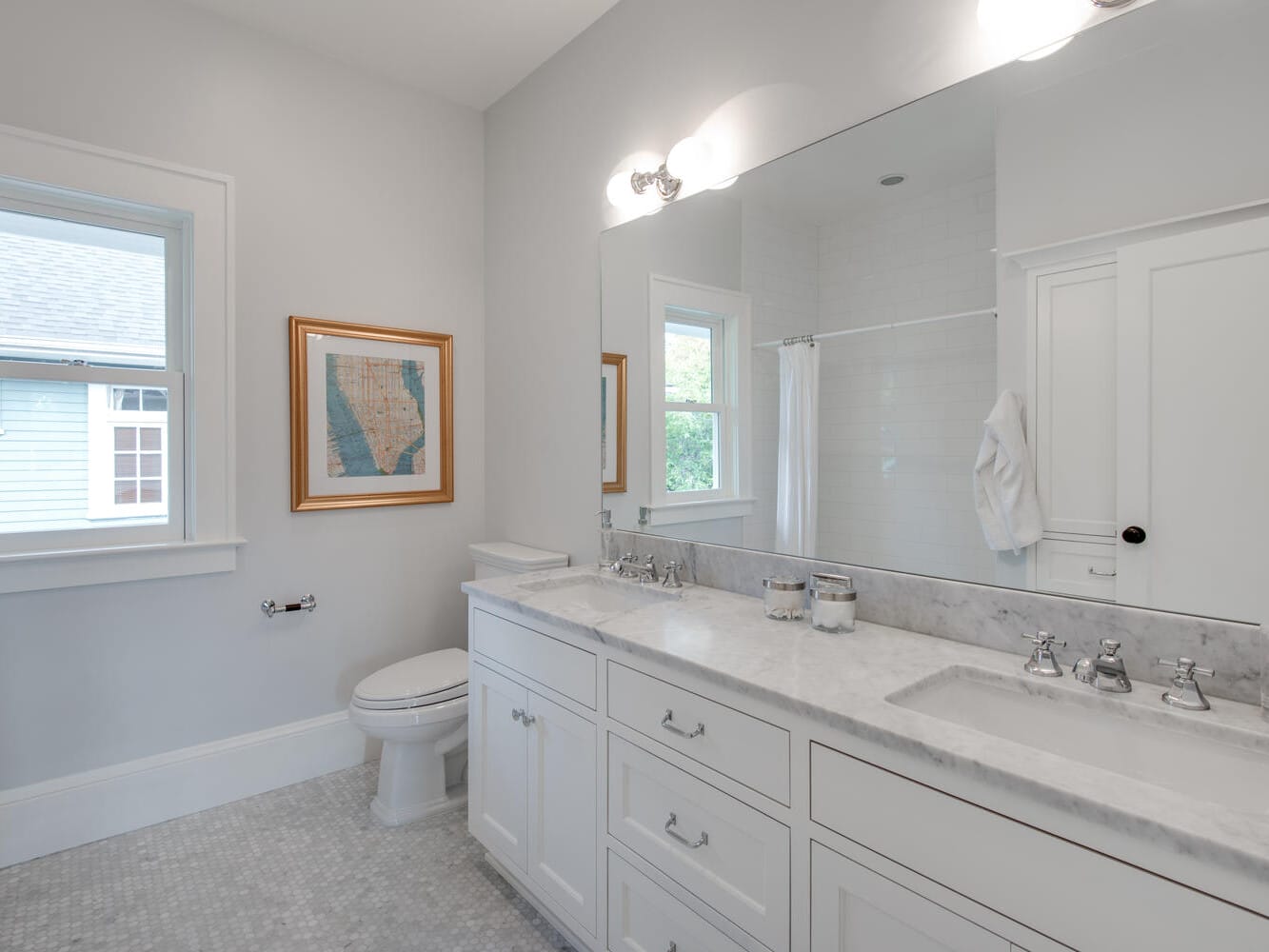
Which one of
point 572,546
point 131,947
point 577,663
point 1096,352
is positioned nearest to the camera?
point 1096,352

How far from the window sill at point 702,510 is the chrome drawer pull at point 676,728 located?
68 cm

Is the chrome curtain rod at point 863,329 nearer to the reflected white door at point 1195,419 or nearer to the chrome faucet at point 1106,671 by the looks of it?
the reflected white door at point 1195,419

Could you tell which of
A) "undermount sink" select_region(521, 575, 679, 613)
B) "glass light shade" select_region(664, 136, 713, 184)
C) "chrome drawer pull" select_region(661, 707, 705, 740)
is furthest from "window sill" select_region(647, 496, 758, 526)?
"glass light shade" select_region(664, 136, 713, 184)

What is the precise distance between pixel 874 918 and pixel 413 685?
168cm

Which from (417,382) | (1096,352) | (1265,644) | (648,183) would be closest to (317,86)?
(417,382)

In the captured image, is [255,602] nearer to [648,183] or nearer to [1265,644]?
[648,183]

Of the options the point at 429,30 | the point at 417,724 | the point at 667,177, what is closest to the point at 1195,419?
the point at 667,177

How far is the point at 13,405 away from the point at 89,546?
48cm

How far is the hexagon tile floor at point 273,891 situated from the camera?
1.71 meters

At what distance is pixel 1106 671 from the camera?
1074mm

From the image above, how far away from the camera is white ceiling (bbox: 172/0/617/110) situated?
7.35 ft

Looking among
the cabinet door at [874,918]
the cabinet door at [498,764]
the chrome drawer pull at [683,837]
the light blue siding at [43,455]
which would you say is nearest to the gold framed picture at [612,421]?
the cabinet door at [498,764]

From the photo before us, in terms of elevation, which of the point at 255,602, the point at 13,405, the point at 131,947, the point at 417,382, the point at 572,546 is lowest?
the point at 131,947

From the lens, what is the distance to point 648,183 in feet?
6.93
